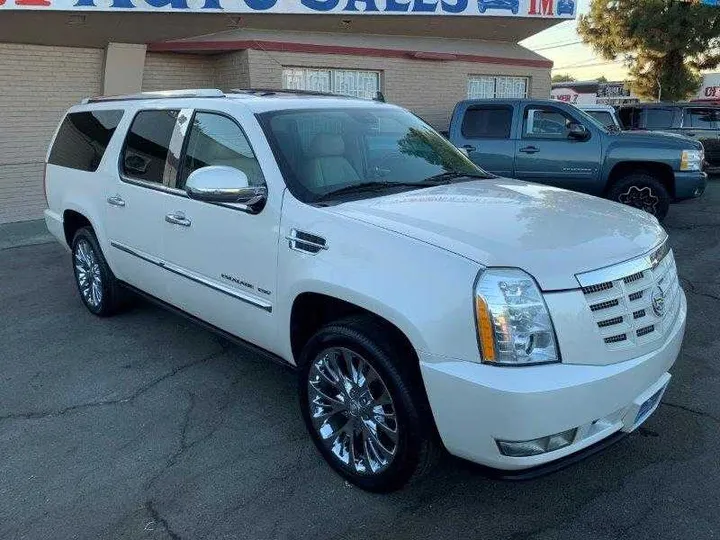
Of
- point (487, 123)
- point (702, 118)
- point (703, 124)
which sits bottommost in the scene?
point (487, 123)

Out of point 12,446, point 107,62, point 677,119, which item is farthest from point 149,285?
point 677,119

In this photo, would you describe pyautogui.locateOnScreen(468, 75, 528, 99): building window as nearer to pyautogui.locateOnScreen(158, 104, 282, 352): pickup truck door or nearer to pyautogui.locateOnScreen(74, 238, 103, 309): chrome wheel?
pyautogui.locateOnScreen(74, 238, 103, 309): chrome wheel

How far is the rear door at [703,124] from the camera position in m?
→ 13.9

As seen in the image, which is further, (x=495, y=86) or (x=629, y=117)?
(x=495, y=86)

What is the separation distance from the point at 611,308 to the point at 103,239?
12.8 ft

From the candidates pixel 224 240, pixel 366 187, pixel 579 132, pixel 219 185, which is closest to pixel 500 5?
pixel 579 132

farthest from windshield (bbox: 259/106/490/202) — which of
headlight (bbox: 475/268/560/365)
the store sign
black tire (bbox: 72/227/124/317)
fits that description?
the store sign

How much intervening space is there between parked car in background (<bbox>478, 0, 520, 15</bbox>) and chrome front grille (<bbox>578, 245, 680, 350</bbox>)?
11.6 m

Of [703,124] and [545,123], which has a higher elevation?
[703,124]

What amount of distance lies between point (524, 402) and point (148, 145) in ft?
10.7

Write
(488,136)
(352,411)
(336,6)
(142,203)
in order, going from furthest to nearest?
(336,6) < (488,136) < (142,203) < (352,411)

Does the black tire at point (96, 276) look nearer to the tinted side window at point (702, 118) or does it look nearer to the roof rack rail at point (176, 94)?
the roof rack rail at point (176, 94)

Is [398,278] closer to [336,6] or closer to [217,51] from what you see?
[217,51]

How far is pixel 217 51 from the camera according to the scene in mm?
11086
